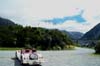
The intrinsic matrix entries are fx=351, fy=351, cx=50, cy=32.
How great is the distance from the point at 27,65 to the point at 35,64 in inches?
131

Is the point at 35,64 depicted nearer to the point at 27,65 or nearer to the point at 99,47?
the point at 27,65

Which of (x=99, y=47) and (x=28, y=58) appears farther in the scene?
(x=99, y=47)

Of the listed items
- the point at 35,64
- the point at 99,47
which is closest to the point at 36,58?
the point at 35,64

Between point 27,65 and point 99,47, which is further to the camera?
point 99,47

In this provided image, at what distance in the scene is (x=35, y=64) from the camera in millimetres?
76812

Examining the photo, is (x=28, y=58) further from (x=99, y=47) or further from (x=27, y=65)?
(x=99, y=47)

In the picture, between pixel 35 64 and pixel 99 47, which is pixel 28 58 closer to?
pixel 35 64

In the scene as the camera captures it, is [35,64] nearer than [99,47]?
Yes

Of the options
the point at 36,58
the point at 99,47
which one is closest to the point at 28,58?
the point at 36,58

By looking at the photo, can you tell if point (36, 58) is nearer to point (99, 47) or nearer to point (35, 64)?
point (35, 64)

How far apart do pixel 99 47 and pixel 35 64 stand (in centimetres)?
9694

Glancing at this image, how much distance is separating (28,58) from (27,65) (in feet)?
9.26

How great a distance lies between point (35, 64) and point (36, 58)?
1.41 meters

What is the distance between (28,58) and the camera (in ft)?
254
